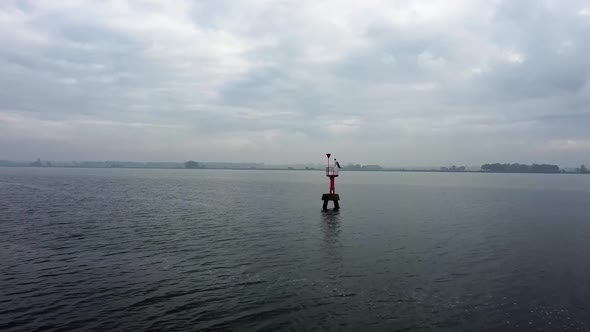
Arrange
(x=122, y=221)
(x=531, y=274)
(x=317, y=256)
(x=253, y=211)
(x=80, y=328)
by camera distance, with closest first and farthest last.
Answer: (x=80, y=328)
(x=531, y=274)
(x=317, y=256)
(x=122, y=221)
(x=253, y=211)

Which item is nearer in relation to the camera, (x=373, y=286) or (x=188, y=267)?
(x=373, y=286)

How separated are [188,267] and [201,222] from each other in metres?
19.0

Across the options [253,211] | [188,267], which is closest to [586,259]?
[188,267]

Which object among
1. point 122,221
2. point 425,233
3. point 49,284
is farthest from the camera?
point 122,221

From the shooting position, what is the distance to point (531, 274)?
21891 millimetres

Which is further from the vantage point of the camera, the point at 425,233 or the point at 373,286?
the point at 425,233

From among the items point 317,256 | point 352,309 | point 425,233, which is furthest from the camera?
point 425,233

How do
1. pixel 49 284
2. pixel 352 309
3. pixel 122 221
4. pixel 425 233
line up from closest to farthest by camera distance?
1. pixel 352 309
2. pixel 49 284
3. pixel 425 233
4. pixel 122 221

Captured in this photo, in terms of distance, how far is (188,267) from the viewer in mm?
22234

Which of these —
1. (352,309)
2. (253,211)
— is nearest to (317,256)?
(352,309)

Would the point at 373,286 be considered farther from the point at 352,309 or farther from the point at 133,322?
the point at 133,322

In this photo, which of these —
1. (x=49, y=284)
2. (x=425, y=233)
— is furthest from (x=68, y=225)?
(x=425, y=233)

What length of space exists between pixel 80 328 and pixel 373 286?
12.7 m

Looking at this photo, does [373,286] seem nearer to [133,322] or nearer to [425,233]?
[133,322]
